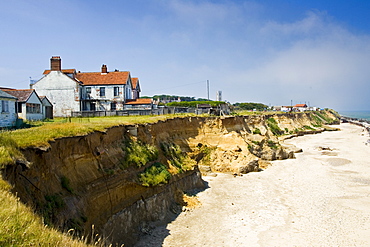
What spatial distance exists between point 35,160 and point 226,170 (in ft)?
72.4

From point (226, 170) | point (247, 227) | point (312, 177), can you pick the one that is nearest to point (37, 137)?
point (247, 227)

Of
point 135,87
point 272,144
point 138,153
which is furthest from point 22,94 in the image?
point 272,144

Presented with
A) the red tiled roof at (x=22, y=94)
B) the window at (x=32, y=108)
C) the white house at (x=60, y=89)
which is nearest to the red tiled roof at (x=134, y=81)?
the white house at (x=60, y=89)

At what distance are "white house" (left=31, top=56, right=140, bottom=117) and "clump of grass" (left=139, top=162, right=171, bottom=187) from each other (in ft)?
79.0

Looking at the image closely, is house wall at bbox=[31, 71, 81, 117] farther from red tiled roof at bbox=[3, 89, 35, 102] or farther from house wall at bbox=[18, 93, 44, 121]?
red tiled roof at bbox=[3, 89, 35, 102]

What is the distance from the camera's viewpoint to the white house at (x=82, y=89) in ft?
135

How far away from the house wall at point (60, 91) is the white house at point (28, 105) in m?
12.6

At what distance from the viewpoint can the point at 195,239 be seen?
52.6ft

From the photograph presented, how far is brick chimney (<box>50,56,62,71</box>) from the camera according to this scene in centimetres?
4038

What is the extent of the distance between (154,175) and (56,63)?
2860 centimetres

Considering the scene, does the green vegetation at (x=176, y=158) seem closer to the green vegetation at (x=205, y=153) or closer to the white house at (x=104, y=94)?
the green vegetation at (x=205, y=153)

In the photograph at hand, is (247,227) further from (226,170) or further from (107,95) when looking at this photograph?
(107,95)

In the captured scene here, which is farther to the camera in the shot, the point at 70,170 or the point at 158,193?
the point at 158,193

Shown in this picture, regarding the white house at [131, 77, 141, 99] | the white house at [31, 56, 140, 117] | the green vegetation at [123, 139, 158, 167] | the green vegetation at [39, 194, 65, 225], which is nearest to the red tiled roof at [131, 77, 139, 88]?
the white house at [131, 77, 141, 99]
